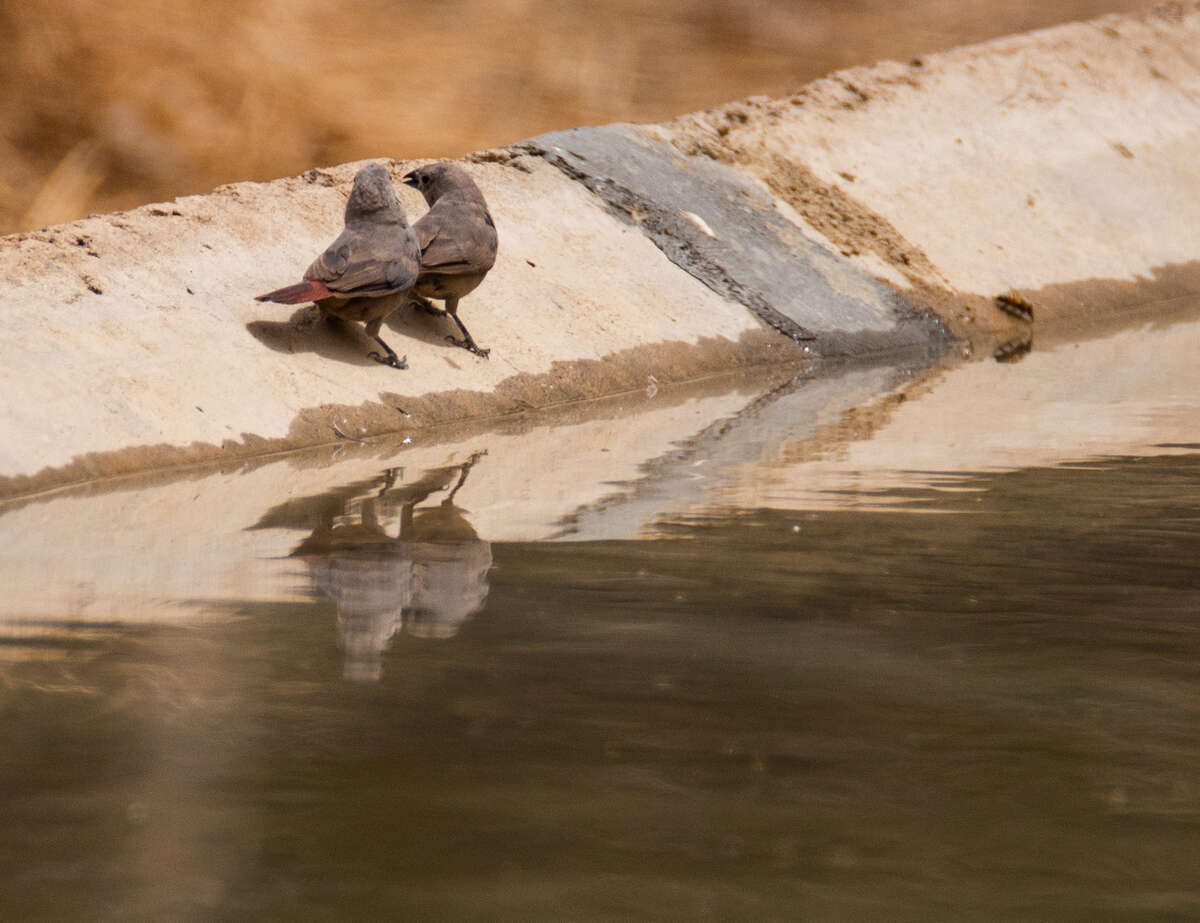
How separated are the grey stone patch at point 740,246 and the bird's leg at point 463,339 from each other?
8.77 ft

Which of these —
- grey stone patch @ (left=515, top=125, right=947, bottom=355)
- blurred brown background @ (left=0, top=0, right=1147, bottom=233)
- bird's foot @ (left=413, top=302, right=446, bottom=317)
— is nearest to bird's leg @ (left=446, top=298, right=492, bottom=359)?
bird's foot @ (left=413, top=302, right=446, bottom=317)

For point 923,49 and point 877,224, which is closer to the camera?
point 877,224

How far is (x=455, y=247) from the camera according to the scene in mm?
9258

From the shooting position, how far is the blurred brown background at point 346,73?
1453cm

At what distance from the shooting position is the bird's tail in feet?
27.5

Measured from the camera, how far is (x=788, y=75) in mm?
16797

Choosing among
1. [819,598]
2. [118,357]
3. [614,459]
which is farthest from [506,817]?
[118,357]

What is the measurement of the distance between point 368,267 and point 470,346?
1.06m

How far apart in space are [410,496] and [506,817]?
3545 millimetres

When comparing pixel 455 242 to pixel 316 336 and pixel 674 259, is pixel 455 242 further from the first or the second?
pixel 674 259

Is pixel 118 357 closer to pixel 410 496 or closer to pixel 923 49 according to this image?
pixel 410 496

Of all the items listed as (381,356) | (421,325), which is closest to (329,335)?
(381,356)

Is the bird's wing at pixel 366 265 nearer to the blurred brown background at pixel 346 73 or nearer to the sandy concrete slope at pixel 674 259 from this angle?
the sandy concrete slope at pixel 674 259

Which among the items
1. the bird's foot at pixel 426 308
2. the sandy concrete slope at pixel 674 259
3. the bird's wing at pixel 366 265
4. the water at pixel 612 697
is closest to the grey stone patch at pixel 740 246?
the sandy concrete slope at pixel 674 259
